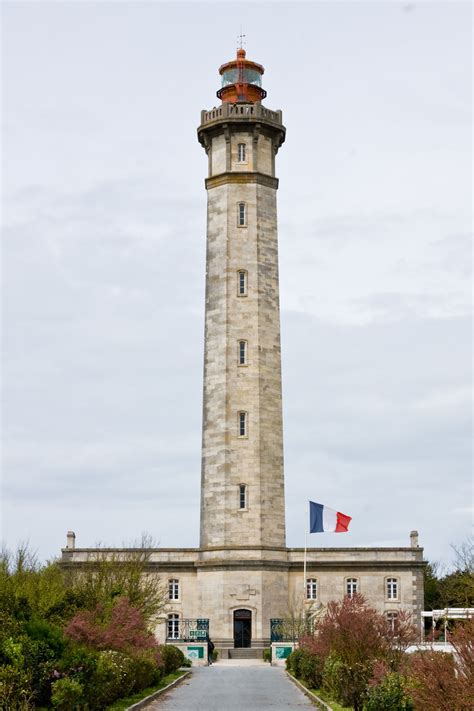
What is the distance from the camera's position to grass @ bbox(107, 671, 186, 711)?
79.2ft

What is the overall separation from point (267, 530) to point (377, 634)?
84.1ft

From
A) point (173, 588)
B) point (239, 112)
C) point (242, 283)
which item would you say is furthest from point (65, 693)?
point (239, 112)

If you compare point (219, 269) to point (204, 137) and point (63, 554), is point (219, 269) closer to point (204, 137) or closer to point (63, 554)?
point (204, 137)

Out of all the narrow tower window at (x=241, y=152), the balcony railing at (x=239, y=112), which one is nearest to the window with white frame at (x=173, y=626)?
the narrow tower window at (x=241, y=152)

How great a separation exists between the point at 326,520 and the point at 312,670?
18438mm

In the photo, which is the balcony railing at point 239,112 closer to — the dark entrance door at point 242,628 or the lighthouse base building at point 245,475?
the lighthouse base building at point 245,475

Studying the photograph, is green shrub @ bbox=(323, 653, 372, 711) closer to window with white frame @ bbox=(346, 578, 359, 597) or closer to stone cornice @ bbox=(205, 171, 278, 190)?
window with white frame @ bbox=(346, 578, 359, 597)

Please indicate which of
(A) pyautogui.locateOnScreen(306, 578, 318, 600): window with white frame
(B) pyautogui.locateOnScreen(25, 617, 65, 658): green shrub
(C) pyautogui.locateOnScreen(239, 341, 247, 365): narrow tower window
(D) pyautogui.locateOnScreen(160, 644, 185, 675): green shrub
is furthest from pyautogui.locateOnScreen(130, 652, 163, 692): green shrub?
(C) pyautogui.locateOnScreen(239, 341, 247, 365): narrow tower window

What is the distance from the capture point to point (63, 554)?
5178 centimetres

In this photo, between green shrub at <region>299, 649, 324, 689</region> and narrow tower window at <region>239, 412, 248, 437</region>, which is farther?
narrow tower window at <region>239, 412, 248, 437</region>

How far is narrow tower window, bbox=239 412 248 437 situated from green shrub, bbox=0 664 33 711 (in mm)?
29524

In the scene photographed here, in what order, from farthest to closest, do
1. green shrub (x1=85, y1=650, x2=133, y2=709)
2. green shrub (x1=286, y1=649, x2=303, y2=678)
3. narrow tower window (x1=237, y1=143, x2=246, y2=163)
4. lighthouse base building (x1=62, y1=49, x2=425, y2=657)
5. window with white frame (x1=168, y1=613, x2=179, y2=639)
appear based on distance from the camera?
narrow tower window (x1=237, y1=143, x2=246, y2=163) → window with white frame (x1=168, y1=613, x2=179, y2=639) → lighthouse base building (x1=62, y1=49, x2=425, y2=657) → green shrub (x1=286, y1=649, x2=303, y2=678) → green shrub (x1=85, y1=650, x2=133, y2=709)

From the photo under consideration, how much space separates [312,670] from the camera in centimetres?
3092

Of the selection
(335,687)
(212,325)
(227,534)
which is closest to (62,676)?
(335,687)
